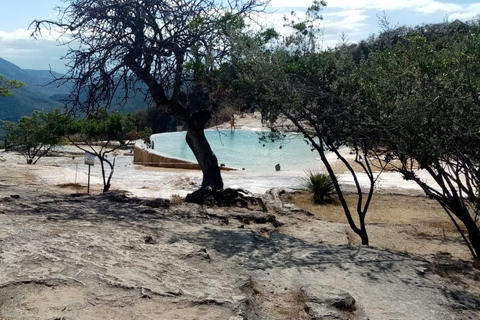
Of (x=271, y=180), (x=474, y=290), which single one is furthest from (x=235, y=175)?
(x=474, y=290)

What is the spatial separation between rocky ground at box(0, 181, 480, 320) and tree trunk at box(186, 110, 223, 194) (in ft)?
10.7

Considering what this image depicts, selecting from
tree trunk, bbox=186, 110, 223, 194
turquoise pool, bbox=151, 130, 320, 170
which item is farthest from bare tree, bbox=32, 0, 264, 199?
turquoise pool, bbox=151, 130, 320, 170

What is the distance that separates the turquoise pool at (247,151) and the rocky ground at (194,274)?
16.6 metres

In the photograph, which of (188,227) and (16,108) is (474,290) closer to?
(188,227)

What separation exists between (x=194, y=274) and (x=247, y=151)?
26.8m

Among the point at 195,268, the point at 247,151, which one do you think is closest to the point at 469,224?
the point at 195,268

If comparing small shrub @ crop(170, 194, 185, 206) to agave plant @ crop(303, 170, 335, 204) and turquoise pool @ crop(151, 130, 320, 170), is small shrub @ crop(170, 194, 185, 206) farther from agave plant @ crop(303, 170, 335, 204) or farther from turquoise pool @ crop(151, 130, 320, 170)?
turquoise pool @ crop(151, 130, 320, 170)

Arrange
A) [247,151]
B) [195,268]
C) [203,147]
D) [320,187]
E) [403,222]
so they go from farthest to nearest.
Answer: [247,151]
[320,187]
[403,222]
[203,147]
[195,268]

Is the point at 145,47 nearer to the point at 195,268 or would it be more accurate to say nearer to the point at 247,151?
the point at 195,268

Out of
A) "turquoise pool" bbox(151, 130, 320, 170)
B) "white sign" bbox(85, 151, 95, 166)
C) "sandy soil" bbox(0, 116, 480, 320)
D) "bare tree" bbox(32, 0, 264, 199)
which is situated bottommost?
"turquoise pool" bbox(151, 130, 320, 170)

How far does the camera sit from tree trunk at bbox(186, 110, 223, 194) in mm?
10094

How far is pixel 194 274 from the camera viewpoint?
4.39m

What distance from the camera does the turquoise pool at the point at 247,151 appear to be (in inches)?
1015

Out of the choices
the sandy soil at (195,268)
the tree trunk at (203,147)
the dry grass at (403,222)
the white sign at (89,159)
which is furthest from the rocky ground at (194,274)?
the white sign at (89,159)
